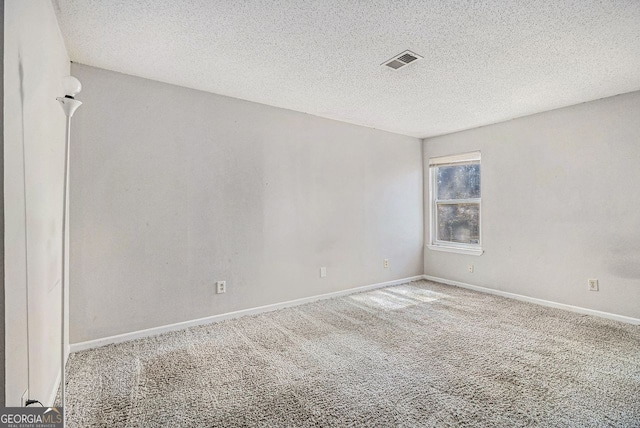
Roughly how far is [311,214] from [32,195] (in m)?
2.67

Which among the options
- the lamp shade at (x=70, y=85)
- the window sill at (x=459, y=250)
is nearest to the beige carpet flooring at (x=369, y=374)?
the window sill at (x=459, y=250)

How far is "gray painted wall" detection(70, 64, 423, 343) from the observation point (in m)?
2.54

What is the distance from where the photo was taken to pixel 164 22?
196cm

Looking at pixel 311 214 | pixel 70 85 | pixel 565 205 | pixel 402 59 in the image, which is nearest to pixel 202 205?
pixel 311 214

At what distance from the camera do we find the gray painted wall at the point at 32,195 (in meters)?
1.14

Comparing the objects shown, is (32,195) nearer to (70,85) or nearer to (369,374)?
(70,85)

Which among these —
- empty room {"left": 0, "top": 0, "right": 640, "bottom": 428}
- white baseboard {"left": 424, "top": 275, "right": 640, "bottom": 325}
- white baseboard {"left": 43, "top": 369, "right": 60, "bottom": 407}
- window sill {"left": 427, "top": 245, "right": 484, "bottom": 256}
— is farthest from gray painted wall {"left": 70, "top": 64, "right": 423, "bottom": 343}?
white baseboard {"left": 424, "top": 275, "right": 640, "bottom": 325}

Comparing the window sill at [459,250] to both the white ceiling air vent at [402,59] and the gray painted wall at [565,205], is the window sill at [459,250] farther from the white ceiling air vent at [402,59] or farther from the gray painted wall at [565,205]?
the white ceiling air vent at [402,59]

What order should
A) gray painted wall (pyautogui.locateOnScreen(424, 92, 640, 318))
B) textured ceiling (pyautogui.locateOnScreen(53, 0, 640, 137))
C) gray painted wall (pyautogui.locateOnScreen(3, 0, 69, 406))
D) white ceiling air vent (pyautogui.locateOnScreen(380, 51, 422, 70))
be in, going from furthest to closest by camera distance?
gray painted wall (pyautogui.locateOnScreen(424, 92, 640, 318))
white ceiling air vent (pyautogui.locateOnScreen(380, 51, 422, 70))
textured ceiling (pyautogui.locateOnScreen(53, 0, 640, 137))
gray painted wall (pyautogui.locateOnScreen(3, 0, 69, 406))

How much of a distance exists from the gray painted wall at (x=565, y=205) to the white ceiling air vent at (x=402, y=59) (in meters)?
2.30

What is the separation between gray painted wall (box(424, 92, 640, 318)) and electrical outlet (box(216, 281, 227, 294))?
339cm

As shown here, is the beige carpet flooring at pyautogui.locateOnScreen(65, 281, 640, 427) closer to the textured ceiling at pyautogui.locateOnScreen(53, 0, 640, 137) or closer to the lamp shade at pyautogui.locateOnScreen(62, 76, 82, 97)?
the lamp shade at pyautogui.locateOnScreen(62, 76, 82, 97)

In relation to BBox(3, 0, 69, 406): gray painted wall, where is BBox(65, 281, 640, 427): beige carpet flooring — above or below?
below

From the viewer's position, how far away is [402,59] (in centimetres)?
241
